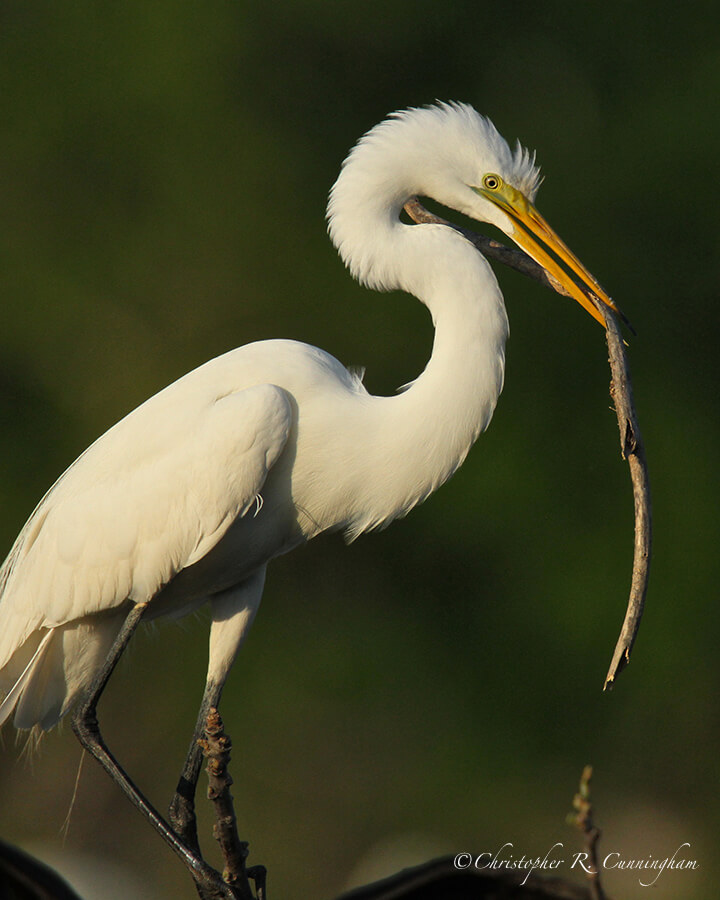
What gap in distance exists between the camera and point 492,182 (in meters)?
2.72

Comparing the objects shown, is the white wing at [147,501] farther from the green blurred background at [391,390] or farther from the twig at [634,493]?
the green blurred background at [391,390]

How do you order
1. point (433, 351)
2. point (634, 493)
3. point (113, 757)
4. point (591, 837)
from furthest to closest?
1. point (113, 757)
2. point (433, 351)
3. point (634, 493)
4. point (591, 837)

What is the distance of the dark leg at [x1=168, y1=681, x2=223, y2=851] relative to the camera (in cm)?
283

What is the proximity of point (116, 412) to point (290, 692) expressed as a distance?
197 cm

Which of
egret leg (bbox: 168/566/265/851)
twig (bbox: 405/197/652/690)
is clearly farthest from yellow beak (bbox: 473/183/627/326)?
egret leg (bbox: 168/566/265/851)

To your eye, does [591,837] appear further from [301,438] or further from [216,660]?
[216,660]

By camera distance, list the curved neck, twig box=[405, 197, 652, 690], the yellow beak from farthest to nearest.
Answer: the yellow beak
the curved neck
twig box=[405, 197, 652, 690]

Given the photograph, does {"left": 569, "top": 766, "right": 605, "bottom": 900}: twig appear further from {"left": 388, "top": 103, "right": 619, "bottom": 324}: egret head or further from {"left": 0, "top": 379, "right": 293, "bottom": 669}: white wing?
{"left": 388, "top": 103, "right": 619, "bottom": 324}: egret head

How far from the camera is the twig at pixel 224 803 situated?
2279 mm

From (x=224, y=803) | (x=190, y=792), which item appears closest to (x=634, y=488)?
(x=224, y=803)

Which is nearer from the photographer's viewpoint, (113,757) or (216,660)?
(113,757)

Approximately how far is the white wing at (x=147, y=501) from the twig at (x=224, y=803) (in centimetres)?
41

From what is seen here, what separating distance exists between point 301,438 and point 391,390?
4.99 m

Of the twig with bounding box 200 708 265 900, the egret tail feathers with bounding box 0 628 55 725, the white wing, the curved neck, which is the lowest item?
the twig with bounding box 200 708 265 900
